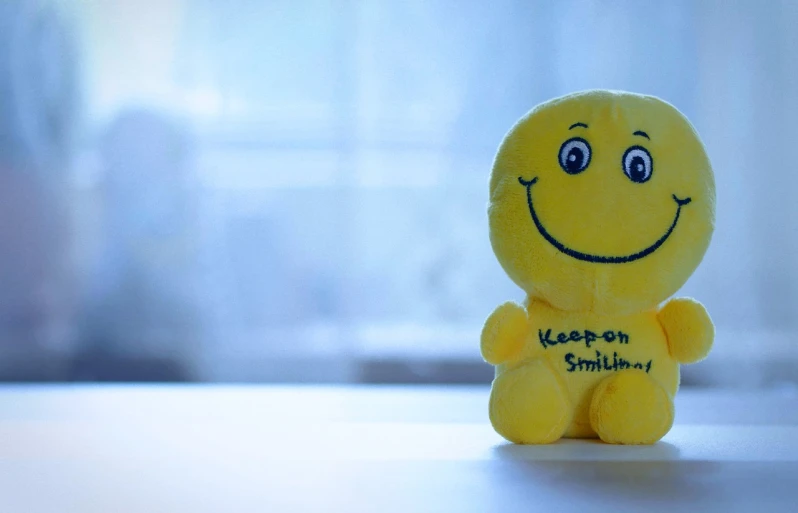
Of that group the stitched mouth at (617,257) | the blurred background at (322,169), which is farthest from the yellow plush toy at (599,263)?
the blurred background at (322,169)

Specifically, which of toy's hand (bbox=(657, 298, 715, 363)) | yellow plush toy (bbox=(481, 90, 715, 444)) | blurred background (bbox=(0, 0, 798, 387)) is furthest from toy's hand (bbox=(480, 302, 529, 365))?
blurred background (bbox=(0, 0, 798, 387))

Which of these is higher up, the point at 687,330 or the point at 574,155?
the point at 574,155

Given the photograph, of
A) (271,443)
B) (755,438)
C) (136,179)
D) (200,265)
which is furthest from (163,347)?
(755,438)

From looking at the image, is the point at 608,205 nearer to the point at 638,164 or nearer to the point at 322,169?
the point at 638,164

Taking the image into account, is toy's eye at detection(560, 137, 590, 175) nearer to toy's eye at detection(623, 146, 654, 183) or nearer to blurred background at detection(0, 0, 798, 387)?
toy's eye at detection(623, 146, 654, 183)

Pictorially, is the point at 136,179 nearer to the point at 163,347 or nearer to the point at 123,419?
the point at 163,347

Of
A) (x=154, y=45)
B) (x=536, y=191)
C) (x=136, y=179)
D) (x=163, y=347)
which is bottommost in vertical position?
(x=163, y=347)

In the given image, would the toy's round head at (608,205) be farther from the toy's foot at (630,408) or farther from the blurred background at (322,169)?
the blurred background at (322,169)

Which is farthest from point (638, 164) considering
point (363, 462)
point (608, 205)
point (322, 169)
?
point (322, 169)
